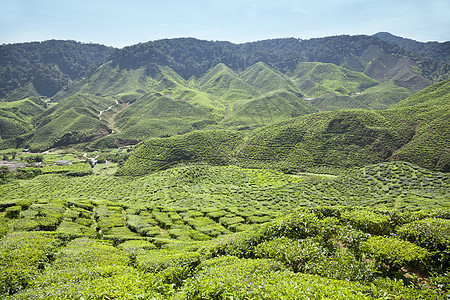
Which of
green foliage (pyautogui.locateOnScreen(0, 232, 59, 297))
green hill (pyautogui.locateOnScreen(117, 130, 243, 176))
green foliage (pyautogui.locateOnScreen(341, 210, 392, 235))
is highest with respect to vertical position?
green foliage (pyautogui.locateOnScreen(341, 210, 392, 235))

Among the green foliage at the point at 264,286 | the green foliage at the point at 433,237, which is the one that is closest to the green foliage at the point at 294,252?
Result: the green foliage at the point at 264,286

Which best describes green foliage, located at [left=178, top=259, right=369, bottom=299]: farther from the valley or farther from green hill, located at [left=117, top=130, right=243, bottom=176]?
green hill, located at [left=117, top=130, right=243, bottom=176]

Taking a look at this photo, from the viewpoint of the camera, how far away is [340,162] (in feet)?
322

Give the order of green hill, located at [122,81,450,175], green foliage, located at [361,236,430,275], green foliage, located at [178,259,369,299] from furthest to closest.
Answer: green hill, located at [122,81,450,175] < green foliage, located at [361,236,430,275] < green foliage, located at [178,259,369,299]

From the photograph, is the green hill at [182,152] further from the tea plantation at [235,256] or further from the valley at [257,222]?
the tea plantation at [235,256]

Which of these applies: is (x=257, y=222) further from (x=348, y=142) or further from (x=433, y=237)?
(x=348, y=142)

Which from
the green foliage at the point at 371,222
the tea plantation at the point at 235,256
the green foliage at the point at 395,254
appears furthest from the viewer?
the green foliage at the point at 371,222

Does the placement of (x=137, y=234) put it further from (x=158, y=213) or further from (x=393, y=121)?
(x=393, y=121)

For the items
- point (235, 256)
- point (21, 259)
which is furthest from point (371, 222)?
point (21, 259)

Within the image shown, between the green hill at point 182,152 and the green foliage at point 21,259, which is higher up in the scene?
the green foliage at point 21,259

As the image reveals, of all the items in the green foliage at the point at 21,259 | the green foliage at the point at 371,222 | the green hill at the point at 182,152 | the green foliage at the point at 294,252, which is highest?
the green foliage at the point at 371,222

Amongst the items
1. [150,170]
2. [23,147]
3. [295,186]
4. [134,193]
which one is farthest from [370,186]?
[23,147]

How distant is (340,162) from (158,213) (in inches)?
3303

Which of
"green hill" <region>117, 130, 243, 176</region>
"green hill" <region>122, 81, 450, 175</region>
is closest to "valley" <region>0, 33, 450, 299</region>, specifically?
"green hill" <region>122, 81, 450, 175</region>
